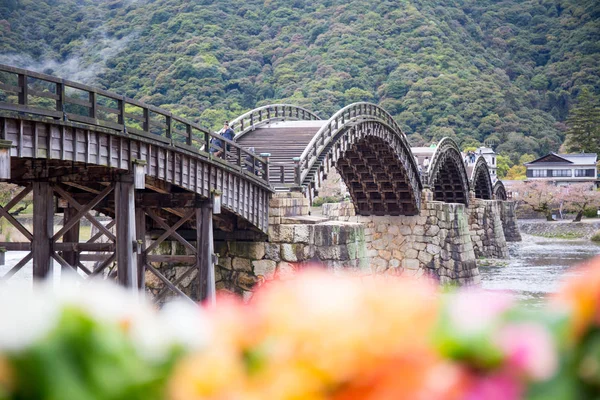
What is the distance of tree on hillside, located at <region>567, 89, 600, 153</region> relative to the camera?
75750 mm

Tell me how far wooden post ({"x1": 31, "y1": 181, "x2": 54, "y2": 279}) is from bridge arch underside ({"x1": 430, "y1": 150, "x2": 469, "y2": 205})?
108 ft

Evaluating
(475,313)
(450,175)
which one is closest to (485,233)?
(450,175)

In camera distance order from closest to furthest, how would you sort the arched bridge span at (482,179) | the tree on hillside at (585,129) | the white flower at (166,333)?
the white flower at (166,333) → the arched bridge span at (482,179) → the tree on hillside at (585,129)

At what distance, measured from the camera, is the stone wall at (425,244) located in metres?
32.6

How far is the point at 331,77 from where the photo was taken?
73.4 metres

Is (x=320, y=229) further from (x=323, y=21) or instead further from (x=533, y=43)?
(x=533, y=43)

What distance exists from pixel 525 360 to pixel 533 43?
11166cm

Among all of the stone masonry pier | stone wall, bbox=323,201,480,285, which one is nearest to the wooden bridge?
the stone masonry pier

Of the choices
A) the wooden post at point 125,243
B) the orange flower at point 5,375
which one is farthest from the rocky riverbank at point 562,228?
the orange flower at point 5,375

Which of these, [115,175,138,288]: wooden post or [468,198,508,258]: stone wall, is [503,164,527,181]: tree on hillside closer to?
[468,198,508,258]: stone wall

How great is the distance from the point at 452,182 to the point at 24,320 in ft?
156

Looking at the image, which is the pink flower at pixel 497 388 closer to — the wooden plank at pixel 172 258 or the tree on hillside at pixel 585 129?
the wooden plank at pixel 172 258

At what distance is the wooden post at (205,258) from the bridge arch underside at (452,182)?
99.6 ft

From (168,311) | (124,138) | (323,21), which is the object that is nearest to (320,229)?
(124,138)
